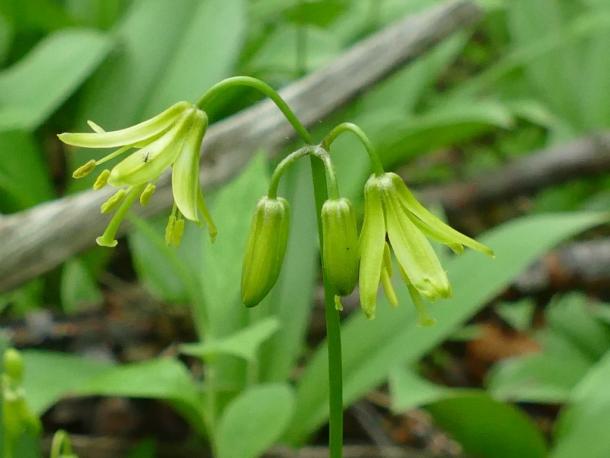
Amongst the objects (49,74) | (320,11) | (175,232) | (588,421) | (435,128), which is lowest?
(588,421)

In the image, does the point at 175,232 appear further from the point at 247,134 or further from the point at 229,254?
the point at 247,134

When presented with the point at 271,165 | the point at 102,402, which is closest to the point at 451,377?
the point at 271,165

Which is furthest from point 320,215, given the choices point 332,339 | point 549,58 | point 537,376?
point 549,58

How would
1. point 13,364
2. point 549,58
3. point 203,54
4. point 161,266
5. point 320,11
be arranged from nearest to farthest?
1. point 13,364
2. point 161,266
3. point 203,54
4. point 320,11
5. point 549,58

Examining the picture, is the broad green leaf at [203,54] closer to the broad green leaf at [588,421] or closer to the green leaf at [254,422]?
the green leaf at [254,422]

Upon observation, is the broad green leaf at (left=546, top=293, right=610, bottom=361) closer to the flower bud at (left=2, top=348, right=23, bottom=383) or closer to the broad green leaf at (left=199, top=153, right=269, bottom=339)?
the broad green leaf at (left=199, top=153, right=269, bottom=339)

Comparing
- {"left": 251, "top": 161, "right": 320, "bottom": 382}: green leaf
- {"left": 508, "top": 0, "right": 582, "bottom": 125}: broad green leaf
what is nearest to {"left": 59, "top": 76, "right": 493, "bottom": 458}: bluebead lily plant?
{"left": 251, "top": 161, "right": 320, "bottom": 382}: green leaf
